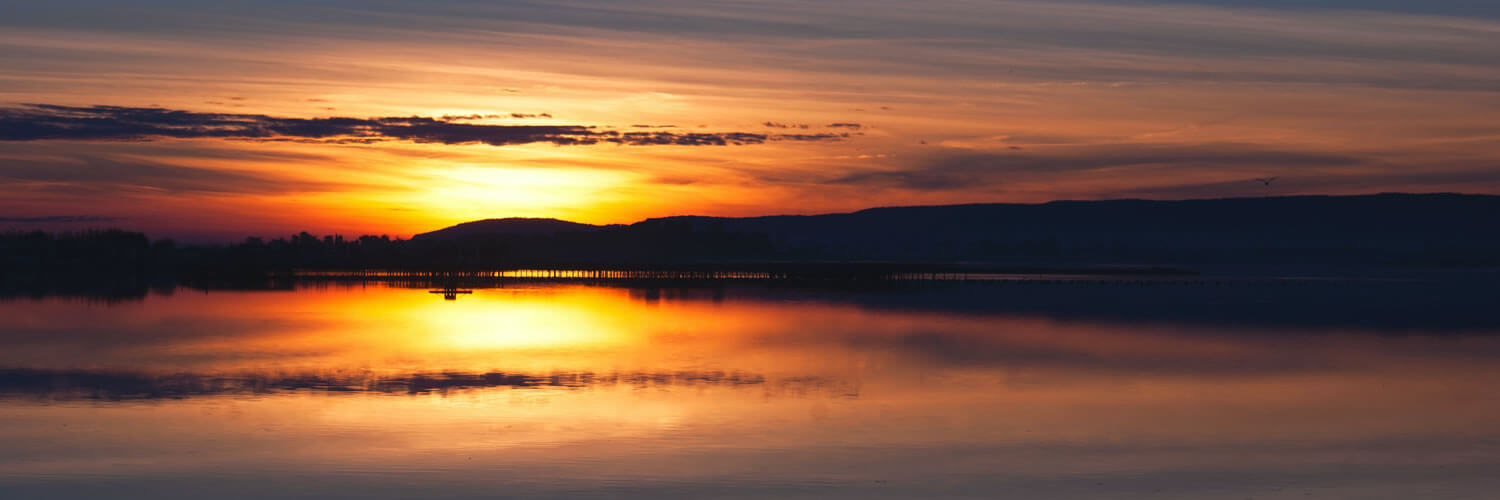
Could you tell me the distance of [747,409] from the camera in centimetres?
2303

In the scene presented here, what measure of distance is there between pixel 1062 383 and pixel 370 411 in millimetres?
13370

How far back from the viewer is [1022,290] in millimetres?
79812

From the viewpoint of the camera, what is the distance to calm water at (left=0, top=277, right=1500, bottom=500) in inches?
662

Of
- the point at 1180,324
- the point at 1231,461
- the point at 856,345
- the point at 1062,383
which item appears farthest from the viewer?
the point at 1180,324

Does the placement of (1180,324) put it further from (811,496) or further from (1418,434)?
(811,496)

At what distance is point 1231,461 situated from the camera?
60.2ft

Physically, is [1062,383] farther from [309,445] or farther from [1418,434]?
[309,445]

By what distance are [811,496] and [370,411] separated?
9.61m

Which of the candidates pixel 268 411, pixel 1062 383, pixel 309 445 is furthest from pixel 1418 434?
pixel 268 411

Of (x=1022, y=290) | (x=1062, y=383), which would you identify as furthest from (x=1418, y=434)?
(x=1022, y=290)

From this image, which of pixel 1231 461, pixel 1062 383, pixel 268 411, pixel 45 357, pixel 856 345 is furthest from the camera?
pixel 856 345

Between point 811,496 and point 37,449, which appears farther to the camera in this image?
point 37,449

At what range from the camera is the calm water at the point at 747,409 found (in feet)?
55.2

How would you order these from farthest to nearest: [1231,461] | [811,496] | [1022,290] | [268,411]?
[1022,290] → [268,411] → [1231,461] → [811,496]
